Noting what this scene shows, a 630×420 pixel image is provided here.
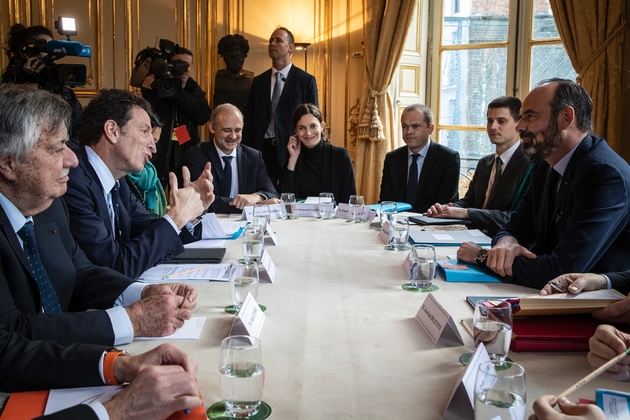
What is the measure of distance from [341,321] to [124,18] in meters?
5.49

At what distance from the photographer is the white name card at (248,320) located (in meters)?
1.37

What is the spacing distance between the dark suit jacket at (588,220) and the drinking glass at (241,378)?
46.2 inches

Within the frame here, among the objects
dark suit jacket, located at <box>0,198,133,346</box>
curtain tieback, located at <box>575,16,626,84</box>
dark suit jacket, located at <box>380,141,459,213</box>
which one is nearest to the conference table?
dark suit jacket, located at <box>0,198,133,346</box>

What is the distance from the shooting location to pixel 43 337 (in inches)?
53.7

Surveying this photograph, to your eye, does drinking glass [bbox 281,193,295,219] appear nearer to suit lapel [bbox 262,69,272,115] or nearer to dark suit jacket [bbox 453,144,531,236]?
dark suit jacket [bbox 453,144,531,236]

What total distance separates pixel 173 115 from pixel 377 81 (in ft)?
6.55

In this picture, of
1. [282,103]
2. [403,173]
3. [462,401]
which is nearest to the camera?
[462,401]

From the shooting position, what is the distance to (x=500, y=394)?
92 cm

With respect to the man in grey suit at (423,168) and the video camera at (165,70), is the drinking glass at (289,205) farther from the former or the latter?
the video camera at (165,70)

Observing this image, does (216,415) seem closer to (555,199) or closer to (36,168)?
(36,168)

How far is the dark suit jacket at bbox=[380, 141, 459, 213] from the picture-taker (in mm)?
4238

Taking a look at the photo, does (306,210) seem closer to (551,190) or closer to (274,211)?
(274,211)

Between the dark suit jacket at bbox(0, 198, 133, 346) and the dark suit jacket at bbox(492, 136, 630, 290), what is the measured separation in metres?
1.27

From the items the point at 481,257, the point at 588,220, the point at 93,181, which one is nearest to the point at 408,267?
the point at 481,257
